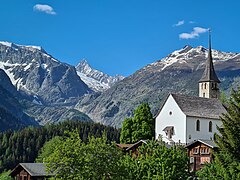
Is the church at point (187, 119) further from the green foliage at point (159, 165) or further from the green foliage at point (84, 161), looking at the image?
the green foliage at point (84, 161)

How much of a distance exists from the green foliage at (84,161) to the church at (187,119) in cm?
4826

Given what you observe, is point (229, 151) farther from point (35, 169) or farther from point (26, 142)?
point (26, 142)

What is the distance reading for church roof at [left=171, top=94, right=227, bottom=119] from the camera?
94.3 m

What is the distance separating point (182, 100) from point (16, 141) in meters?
104

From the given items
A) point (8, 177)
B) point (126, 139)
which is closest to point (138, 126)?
point (126, 139)

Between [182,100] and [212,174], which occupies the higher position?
[182,100]

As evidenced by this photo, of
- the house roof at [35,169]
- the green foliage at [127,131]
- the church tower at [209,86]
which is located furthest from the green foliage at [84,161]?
the church tower at [209,86]

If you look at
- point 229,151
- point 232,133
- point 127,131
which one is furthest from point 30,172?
point 229,151

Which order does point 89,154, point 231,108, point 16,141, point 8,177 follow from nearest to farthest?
point 89,154 → point 231,108 → point 8,177 → point 16,141

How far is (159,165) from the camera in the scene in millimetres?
45125

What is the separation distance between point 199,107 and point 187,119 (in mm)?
4489

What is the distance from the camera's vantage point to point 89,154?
4291cm

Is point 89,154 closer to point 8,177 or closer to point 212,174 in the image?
point 212,174

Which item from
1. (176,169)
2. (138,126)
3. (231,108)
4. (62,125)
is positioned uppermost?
(62,125)
